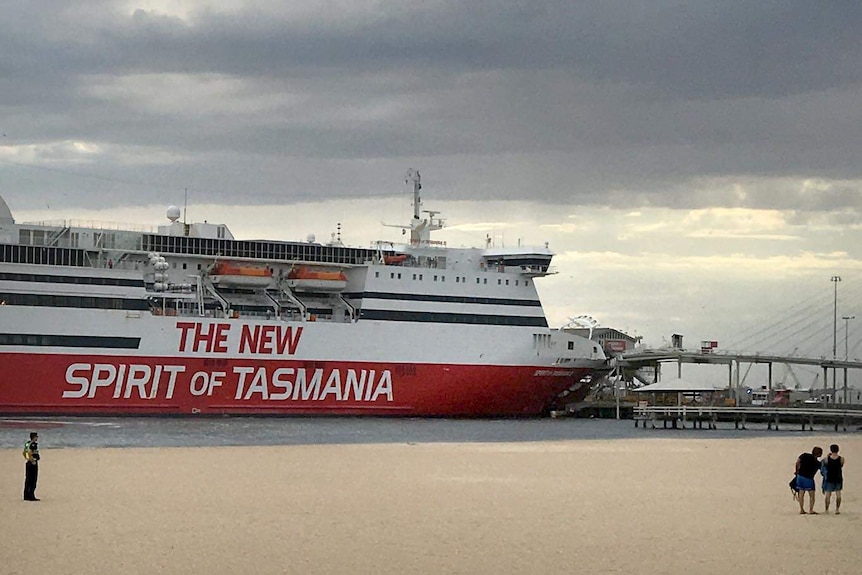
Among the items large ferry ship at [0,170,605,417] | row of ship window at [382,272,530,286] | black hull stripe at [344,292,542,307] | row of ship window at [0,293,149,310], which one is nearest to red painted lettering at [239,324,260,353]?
large ferry ship at [0,170,605,417]

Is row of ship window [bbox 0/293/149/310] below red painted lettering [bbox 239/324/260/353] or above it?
above

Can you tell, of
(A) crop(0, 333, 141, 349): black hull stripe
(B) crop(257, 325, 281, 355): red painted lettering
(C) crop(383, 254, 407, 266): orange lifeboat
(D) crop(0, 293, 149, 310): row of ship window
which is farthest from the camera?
(C) crop(383, 254, 407, 266): orange lifeboat

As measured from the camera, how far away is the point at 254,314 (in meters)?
50.5

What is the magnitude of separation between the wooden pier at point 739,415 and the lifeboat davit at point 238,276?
1465 cm

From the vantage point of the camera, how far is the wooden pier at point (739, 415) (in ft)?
164

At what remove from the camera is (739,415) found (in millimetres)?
53656

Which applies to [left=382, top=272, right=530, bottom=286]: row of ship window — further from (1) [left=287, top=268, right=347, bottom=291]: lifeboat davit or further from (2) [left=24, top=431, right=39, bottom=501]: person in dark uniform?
(2) [left=24, top=431, right=39, bottom=501]: person in dark uniform

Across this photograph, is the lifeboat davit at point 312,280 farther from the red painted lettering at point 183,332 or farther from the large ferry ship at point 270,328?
the red painted lettering at point 183,332

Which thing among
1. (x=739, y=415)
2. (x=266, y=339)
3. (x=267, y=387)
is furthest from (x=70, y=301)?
(x=739, y=415)

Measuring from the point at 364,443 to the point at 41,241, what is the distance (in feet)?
50.9

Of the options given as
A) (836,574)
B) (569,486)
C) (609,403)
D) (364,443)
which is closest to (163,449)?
(364,443)

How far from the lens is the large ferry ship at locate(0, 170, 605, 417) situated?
1793 inches

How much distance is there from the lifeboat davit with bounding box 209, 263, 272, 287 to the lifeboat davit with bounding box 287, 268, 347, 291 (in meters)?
1.18

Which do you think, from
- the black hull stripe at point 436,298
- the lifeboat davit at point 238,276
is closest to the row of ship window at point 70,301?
the lifeboat davit at point 238,276
